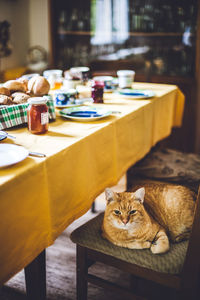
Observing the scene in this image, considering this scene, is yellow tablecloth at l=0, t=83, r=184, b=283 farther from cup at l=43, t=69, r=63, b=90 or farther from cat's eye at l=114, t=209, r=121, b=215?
cup at l=43, t=69, r=63, b=90

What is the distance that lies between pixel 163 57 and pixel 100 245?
8.66 ft

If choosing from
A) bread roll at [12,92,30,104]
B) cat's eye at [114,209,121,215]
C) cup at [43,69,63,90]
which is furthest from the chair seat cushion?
cup at [43,69,63,90]

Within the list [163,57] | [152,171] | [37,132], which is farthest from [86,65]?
[37,132]

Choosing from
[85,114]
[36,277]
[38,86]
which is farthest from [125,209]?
[38,86]

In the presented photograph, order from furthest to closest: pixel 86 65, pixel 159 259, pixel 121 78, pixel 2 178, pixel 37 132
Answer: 1. pixel 86 65
2. pixel 121 78
3. pixel 37 132
4. pixel 159 259
5. pixel 2 178

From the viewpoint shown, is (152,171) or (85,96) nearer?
(152,171)

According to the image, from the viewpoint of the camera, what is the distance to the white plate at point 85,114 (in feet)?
4.63

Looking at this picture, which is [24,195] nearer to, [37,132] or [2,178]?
[2,178]

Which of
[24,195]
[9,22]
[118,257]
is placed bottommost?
[118,257]

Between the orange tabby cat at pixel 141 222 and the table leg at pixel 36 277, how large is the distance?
26cm

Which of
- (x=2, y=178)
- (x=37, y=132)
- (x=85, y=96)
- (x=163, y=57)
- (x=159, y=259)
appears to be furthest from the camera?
(x=163, y=57)

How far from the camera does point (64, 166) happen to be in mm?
1092

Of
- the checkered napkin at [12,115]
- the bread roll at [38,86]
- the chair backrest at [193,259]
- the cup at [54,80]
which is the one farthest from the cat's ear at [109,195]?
the cup at [54,80]

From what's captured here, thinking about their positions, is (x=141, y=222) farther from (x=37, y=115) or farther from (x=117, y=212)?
(x=37, y=115)
